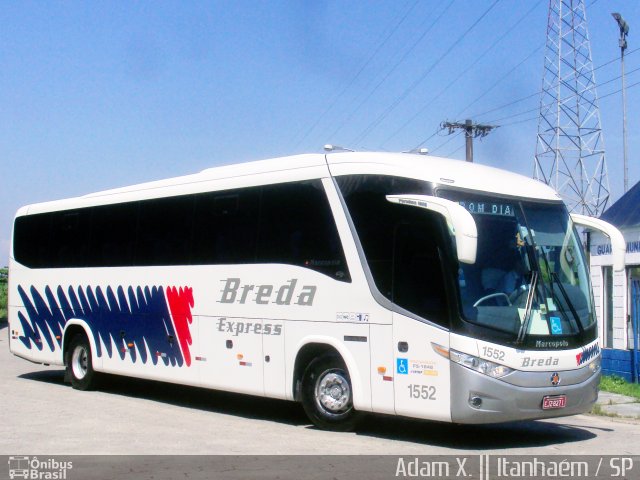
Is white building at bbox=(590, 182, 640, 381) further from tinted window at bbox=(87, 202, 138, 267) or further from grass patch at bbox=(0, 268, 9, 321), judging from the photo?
grass patch at bbox=(0, 268, 9, 321)

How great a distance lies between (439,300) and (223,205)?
14.5ft

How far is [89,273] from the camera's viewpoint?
1688 centimetres

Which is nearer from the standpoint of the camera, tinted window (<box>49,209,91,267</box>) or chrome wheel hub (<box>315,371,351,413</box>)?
chrome wheel hub (<box>315,371,351,413</box>)

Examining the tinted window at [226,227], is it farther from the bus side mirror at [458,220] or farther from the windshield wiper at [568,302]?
the windshield wiper at [568,302]

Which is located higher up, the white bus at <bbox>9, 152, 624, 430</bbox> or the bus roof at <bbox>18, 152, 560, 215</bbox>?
the bus roof at <bbox>18, 152, 560, 215</bbox>

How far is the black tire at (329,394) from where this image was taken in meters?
11.8

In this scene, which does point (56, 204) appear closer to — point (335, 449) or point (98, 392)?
point (98, 392)

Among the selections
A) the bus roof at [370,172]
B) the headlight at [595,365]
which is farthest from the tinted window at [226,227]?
the headlight at [595,365]

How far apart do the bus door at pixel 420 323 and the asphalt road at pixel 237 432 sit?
1.83ft

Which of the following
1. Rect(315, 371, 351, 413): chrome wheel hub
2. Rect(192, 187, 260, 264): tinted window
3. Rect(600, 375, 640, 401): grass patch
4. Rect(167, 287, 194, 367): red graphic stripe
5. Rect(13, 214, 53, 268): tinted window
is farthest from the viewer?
Rect(13, 214, 53, 268): tinted window

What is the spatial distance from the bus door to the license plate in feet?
3.66

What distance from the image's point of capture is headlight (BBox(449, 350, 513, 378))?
10.4 meters

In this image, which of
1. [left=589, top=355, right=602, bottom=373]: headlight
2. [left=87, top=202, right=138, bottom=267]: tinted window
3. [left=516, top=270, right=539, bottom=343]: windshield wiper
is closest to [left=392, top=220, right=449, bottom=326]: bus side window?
[left=516, top=270, right=539, bottom=343]: windshield wiper

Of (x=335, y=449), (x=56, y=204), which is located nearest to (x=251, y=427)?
(x=335, y=449)
